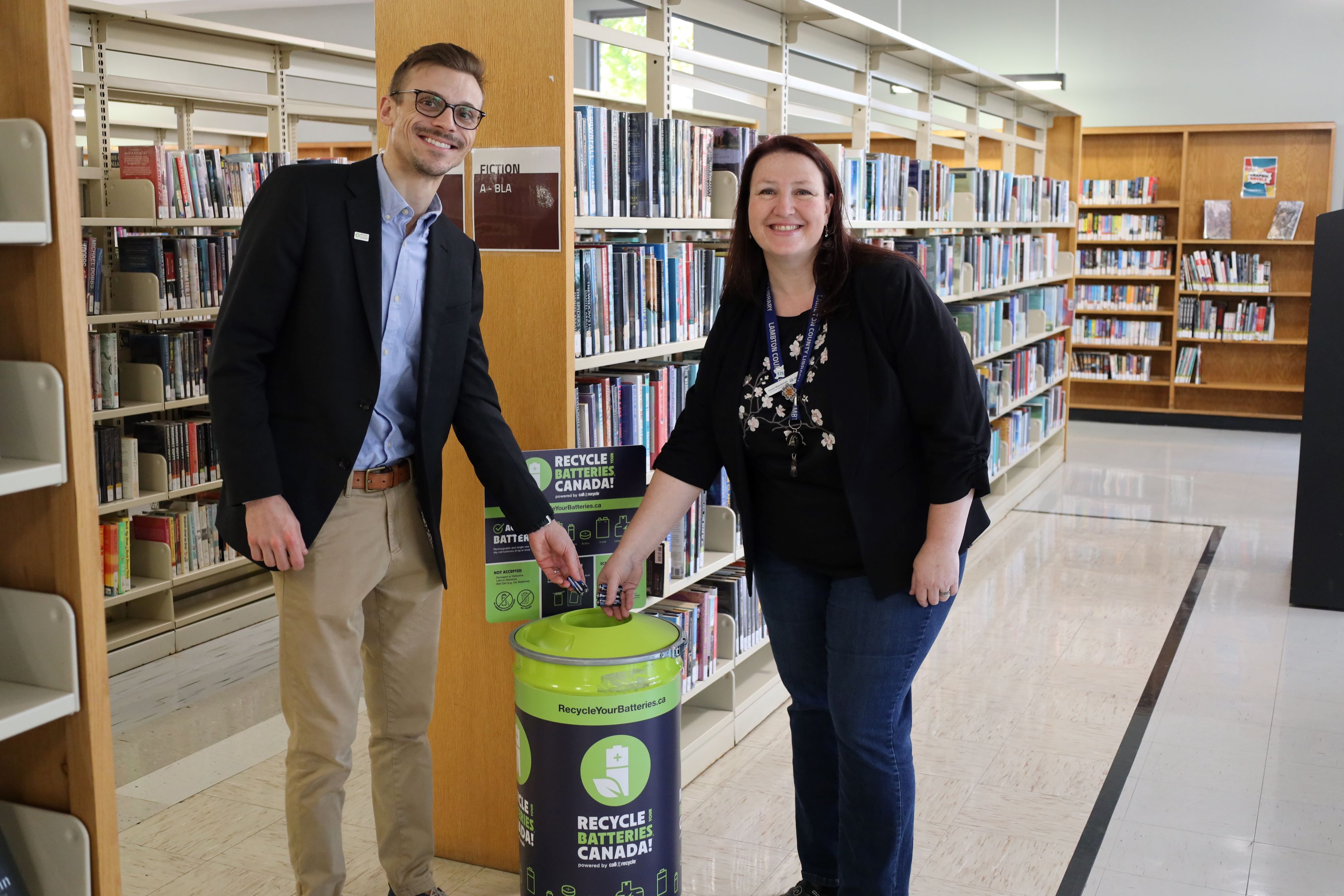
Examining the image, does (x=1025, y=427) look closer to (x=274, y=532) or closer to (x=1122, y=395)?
(x=1122, y=395)

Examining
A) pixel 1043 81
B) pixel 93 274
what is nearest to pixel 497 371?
pixel 93 274

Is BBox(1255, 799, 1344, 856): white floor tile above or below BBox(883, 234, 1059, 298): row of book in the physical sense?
below

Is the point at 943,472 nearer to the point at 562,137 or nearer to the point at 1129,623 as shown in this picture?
the point at 562,137

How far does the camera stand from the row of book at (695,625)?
3.22 m

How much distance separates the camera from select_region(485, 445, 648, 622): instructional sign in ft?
7.52

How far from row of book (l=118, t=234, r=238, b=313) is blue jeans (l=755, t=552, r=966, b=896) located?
3.11 metres

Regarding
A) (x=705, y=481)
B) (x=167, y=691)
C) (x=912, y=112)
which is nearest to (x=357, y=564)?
(x=705, y=481)

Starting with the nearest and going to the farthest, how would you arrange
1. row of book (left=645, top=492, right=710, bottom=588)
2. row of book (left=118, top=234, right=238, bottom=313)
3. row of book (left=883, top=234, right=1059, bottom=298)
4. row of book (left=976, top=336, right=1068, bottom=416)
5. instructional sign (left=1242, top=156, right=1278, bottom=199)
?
row of book (left=645, top=492, right=710, bottom=588), row of book (left=118, top=234, right=238, bottom=313), row of book (left=883, top=234, right=1059, bottom=298), row of book (left=976, top=336, right=1068, bottom=416), instructional sign (left=1242, top=156, right=1278, bottom=199)

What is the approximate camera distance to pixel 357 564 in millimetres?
2174

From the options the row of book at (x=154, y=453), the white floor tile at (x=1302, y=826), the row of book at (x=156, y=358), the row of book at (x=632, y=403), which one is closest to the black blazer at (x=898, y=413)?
the row of book at (x=632, y=403)

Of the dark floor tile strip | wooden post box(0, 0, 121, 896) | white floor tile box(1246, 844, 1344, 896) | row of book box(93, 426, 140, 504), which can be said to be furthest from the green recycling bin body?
row of book box(93, 426, 140, 504)

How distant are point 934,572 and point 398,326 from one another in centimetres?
109

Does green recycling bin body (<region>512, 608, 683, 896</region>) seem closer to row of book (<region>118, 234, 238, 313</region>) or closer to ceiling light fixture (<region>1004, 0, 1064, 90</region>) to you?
row of book (<region>118, 234, 238, 313</region>)

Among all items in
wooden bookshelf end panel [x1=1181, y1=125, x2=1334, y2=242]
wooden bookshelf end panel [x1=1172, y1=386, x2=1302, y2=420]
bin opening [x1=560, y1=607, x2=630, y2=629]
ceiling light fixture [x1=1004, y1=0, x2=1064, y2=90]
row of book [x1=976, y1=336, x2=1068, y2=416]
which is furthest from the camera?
wooden bookshelf end panel [x1=1172, y1=386, x2=1302, y2=420]
